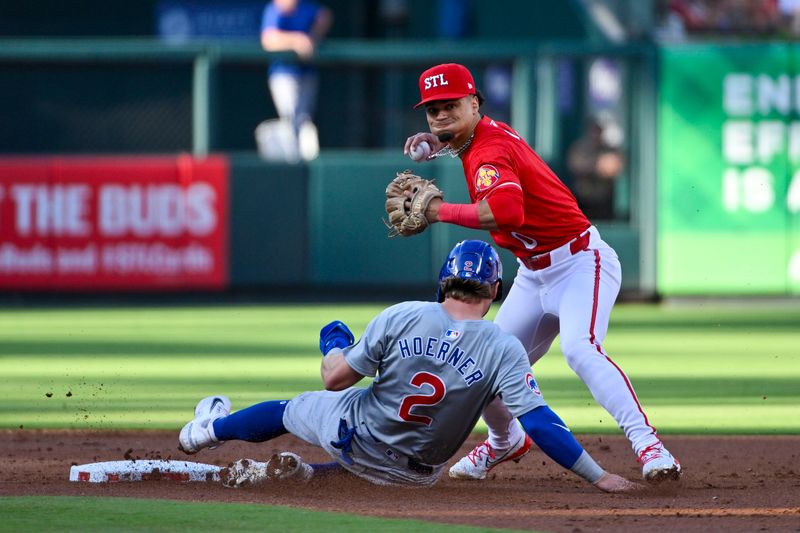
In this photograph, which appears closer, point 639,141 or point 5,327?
point 5,327

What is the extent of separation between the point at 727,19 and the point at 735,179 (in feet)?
7.83

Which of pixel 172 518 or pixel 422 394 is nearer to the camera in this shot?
pixel 172 518

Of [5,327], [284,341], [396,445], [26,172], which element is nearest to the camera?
[396,445]

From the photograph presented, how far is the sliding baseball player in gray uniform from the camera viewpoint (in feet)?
17.1

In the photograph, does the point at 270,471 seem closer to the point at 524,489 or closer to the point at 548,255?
the point at 524,489

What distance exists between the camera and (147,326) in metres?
12.2

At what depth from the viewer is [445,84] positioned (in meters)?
5.71

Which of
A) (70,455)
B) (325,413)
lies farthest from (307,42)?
(325,413)

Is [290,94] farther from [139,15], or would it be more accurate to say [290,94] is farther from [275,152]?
[139,15]

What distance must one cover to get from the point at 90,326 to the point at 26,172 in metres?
2.16

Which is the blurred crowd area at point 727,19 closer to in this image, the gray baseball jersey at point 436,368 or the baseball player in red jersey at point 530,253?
the baseball player in red jersey at point 530,253

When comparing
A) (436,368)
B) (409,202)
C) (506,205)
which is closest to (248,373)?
(409,202)

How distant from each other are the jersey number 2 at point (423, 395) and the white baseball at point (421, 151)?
44.9 inches

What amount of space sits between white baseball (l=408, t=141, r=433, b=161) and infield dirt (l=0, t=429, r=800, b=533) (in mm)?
1355
